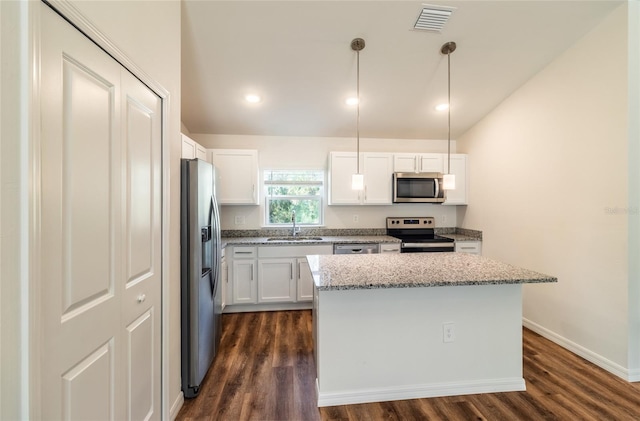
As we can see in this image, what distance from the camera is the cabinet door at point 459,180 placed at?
3.74 metres

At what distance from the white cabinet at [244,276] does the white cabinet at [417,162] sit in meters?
2.32

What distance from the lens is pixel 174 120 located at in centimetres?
171

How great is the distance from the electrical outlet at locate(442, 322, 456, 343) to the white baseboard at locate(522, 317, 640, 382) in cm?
144

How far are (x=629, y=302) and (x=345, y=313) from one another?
225 centimetres

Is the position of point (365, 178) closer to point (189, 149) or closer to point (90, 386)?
point (189, 149)

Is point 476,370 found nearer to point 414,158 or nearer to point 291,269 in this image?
point 291,269

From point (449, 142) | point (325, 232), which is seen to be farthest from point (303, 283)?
point (449, 142)

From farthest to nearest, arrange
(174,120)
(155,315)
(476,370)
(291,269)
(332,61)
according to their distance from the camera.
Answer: (291,269)
(332,61)
(476,370)
(174,120)
(155,315)

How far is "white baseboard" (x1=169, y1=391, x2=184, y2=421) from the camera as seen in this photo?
160 centimetres

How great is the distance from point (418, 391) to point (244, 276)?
219cm

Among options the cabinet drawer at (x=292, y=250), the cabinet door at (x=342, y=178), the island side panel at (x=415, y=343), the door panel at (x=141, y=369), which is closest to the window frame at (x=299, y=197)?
the cabinet door at (x=342, y=178)

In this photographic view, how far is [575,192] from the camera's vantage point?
91.7 inches

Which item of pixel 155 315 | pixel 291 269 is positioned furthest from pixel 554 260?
pixel 155 315

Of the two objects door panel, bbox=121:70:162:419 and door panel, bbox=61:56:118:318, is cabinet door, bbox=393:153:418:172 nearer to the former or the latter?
door panel, bbox=121:70:162:419
